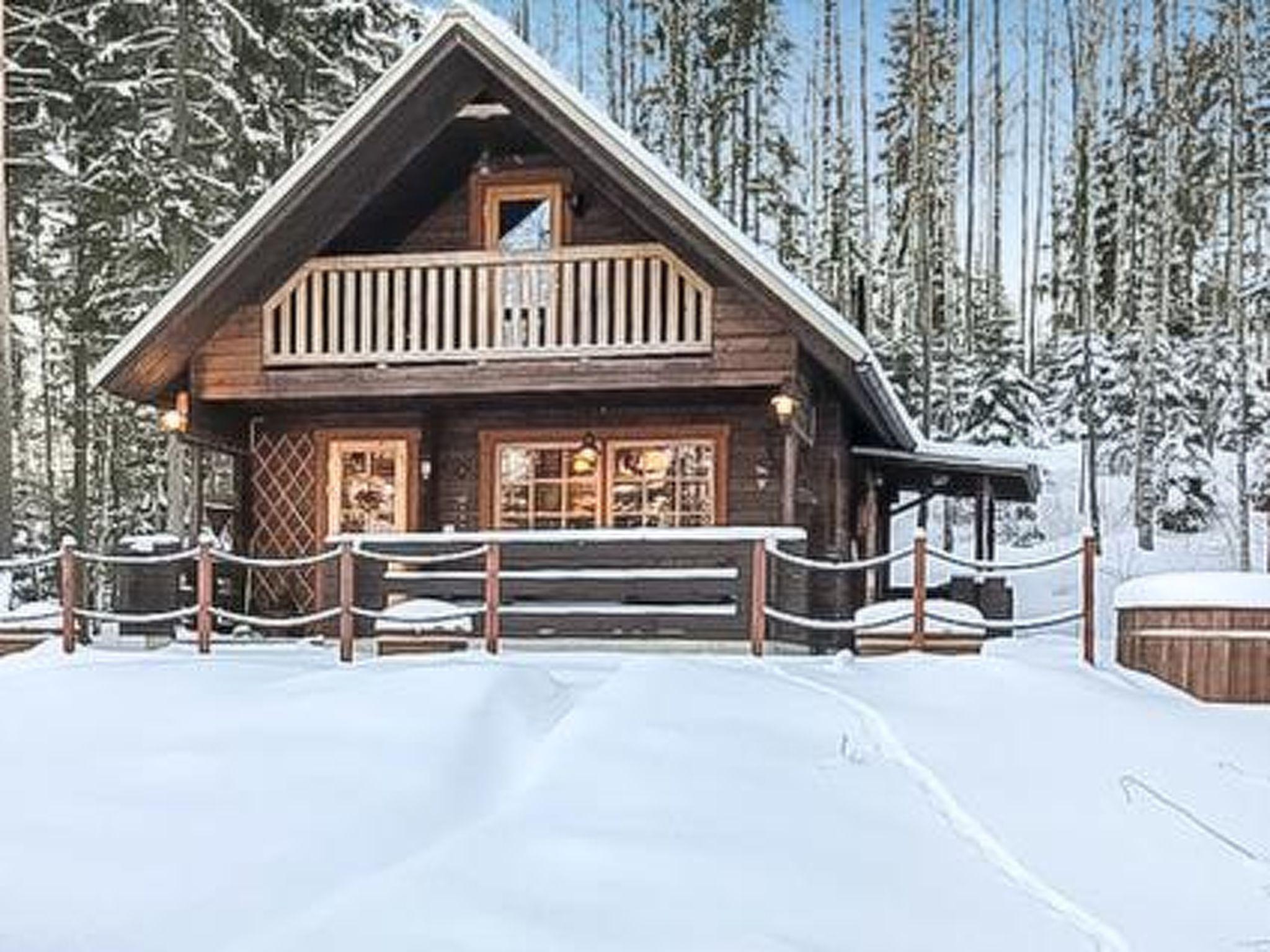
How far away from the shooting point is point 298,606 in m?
13.9

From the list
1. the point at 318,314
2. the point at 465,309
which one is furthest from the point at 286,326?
the point at 465,309

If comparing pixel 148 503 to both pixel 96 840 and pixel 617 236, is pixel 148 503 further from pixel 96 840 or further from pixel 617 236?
pixel 96 840

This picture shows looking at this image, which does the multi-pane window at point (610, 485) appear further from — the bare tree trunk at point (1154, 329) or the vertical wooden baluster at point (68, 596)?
the bare tree trunk at point (1154, 329)

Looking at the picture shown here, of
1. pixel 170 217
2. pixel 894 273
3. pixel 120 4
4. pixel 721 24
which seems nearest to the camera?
pixel 170 217

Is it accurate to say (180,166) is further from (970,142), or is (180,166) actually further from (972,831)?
(970,142)

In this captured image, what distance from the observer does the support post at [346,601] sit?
1028 cm

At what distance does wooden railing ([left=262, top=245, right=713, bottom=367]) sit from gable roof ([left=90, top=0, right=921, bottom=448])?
32.8 inches

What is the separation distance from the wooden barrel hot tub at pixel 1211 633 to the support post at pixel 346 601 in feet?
18.5

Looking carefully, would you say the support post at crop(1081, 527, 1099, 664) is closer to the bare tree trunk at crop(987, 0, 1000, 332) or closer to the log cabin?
the log cabin

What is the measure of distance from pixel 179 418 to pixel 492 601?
418cm

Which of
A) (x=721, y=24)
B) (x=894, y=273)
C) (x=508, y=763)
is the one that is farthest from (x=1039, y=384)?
(x=508, y=763)

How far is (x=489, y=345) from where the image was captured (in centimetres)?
1220

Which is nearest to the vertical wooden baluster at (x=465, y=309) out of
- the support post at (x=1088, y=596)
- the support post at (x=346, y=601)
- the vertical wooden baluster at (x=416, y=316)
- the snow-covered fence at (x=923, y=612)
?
the vertical wooden baluster at (x=416, y=316)

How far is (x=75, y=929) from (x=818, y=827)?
265cm
